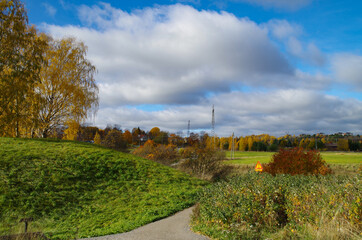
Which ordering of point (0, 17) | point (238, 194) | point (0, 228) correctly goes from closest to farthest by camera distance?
point (238, 194)
point (0, 228)
point (0, 17)

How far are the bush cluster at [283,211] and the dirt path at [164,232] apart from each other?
0.38m

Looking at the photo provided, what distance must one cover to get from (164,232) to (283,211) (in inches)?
139

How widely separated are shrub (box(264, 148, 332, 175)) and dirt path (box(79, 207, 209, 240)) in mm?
9237

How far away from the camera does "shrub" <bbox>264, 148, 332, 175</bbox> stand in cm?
1656

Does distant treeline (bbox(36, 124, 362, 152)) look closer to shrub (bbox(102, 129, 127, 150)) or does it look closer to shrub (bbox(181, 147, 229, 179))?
shrub (bbox(102, 129, 127, 150))

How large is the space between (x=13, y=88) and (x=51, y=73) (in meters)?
5.25

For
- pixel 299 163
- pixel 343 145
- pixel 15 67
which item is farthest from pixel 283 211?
pixel 343 145

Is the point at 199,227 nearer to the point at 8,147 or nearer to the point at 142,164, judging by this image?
the point at 142,164

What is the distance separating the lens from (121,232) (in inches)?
338

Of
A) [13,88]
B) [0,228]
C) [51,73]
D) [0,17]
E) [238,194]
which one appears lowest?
[0,228]

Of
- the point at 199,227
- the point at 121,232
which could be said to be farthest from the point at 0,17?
the point at 199,227

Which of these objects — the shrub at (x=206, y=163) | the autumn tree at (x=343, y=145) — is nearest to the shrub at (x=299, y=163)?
the shrub at (x=206, y=163)

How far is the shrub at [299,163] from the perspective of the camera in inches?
652

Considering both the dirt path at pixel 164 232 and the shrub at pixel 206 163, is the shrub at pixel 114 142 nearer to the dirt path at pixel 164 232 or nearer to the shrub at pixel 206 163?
the shrub at pixel 206 163
